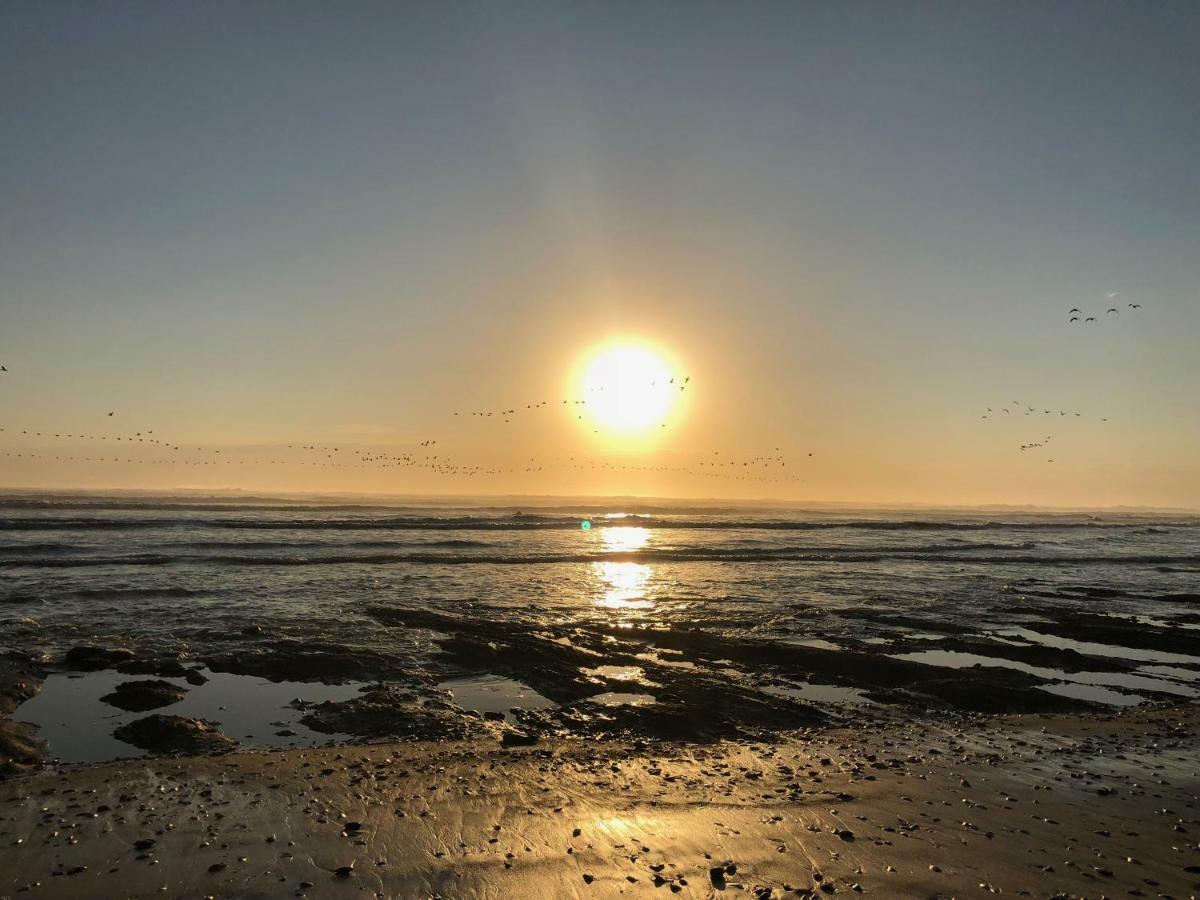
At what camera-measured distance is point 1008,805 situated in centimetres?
978

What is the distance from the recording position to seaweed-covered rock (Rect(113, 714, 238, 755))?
38.0 ft

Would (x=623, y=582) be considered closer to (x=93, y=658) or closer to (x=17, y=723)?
(x=93, y=658)

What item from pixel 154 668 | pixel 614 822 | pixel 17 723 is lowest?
pixel 154 668

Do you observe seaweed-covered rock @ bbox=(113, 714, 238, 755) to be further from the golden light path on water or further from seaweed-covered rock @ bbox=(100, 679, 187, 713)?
the golden light path on water

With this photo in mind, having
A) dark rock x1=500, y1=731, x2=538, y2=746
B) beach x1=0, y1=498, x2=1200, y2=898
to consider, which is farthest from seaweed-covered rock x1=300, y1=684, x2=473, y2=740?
dark rock x1=500, y1=731, x2=538, y2=746

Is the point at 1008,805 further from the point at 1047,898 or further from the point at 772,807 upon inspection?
the point at 772,807

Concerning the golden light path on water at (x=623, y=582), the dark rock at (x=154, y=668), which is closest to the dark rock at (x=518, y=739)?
the dark rock at (x=154, y=668)

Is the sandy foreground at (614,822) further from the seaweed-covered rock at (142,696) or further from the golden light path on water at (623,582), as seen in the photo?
the golden light path on water at (623,582)

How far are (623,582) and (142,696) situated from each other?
2283 cm

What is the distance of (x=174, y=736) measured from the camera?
12.0m

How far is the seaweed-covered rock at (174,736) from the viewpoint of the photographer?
11.6m

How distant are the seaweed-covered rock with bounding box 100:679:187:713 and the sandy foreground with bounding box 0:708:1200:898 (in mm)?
3671

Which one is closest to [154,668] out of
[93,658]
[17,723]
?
[93,658]

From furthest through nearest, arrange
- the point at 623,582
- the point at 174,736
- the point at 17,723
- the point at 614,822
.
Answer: the point at 623,582 → the point at 17,723 → the point at 174,736 → the point at 614,822
